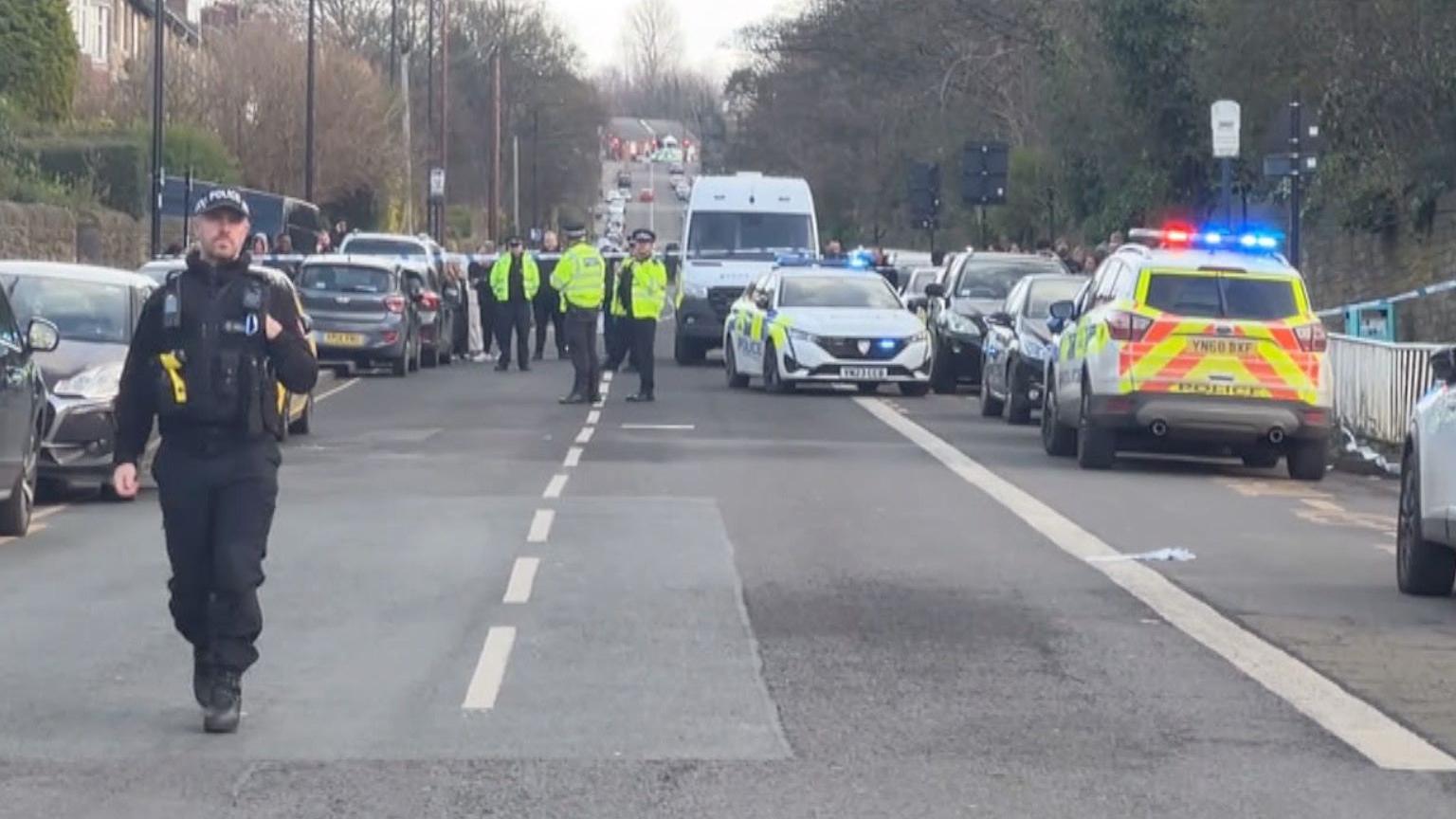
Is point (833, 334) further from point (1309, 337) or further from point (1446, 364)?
point (1446, 364)

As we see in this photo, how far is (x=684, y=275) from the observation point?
38.9 m

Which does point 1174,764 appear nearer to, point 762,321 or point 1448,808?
point 1448,808

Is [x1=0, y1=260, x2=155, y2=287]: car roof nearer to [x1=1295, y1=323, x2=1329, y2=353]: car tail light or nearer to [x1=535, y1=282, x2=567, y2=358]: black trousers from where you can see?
[x1=1295, y1=323, x2=1329, y2=353]: car tail light

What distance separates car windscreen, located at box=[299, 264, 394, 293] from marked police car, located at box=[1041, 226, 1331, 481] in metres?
15.6

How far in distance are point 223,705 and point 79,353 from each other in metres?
9.43

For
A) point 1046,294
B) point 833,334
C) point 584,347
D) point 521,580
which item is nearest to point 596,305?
point 584,347

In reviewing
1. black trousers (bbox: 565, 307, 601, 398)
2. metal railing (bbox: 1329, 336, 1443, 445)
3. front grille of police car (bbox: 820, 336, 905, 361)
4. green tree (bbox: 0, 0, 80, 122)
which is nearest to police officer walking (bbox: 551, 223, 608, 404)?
black trousers (bbox: 565, 307, 601, 398)

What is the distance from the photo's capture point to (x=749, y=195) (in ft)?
133

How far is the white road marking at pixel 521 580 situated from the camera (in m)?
12.8

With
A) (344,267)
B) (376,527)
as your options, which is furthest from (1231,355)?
(344,267)

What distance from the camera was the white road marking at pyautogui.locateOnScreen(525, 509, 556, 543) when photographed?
50.5 ft

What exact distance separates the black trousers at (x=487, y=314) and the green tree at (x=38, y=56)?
14.7 m

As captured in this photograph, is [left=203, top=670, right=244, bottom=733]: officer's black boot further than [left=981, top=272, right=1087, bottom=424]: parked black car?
No

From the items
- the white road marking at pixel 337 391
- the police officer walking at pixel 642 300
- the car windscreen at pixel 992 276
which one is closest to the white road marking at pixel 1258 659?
the police officer walking at pixel 642 300
